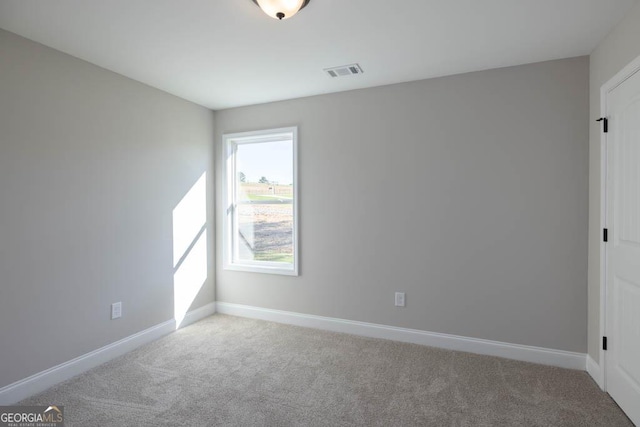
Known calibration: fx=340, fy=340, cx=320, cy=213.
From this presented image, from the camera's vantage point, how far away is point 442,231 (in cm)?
316

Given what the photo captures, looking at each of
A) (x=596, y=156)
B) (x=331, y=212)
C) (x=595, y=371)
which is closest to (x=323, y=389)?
(x=331, y=212)

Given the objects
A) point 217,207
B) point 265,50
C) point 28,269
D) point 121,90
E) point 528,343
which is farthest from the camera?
point 217,207

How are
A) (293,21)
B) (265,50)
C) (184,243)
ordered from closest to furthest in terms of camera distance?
1. (293,21)
2. (265,50)
3. (184,243)

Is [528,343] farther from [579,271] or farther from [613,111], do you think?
[613,111]

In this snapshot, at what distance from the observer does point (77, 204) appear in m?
2.74

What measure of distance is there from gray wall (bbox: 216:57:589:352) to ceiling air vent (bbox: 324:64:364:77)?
0.41 meters

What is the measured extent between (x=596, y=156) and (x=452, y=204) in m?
1.08

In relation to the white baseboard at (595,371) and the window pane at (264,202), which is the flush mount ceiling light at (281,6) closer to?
the window pane at (264,202)

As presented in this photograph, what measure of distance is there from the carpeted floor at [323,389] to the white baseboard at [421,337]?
0.09 meters

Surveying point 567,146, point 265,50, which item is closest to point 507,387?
point 567,146

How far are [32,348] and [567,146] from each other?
4349 mm

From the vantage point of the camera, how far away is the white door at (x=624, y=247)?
2.05m

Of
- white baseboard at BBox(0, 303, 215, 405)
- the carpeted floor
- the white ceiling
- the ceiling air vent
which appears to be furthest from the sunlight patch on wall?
the ceiling air vent

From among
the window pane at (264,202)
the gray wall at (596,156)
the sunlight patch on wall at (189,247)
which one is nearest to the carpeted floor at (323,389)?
the gray wall at (596,156)
